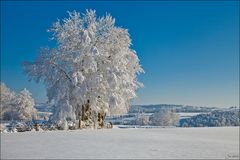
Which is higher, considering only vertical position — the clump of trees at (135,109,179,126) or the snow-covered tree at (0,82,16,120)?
the snow-covered tree at (0,82,16,120)

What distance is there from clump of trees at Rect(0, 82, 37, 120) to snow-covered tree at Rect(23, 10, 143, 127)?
1794 inches

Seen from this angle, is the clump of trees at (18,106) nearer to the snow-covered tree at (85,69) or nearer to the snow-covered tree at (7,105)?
the snow-covered tree at (7,105)

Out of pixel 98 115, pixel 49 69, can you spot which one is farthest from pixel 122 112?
pixel 49 69

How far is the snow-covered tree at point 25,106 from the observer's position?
74750 mm

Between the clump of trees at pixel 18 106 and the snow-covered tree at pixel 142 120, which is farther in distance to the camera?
the snow-covered tree at pixel 142 120

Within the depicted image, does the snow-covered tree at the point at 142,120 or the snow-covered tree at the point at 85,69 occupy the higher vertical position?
the snow-covered tree at the point at 85,69

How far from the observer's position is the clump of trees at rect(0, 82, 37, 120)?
75.0 m

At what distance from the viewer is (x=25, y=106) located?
75.6 meters

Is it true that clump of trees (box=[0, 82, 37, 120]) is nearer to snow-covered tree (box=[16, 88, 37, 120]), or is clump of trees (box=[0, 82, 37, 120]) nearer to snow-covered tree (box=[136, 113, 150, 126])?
snow-covered tree (box=[16, 88, 37, 120])

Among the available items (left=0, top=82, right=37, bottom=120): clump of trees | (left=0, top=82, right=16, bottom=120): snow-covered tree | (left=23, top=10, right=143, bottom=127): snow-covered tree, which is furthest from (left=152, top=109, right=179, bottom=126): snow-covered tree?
(left=23, top=10, right=143, bottom=127): snow-covered tree

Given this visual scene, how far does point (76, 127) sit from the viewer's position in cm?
2970

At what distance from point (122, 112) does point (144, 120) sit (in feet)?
257

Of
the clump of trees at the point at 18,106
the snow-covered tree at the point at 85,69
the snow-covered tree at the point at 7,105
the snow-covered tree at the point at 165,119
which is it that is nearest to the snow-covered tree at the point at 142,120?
the snow-covered tree at the point at 165,119

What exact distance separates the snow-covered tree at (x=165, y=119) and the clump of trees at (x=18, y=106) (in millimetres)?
37983
